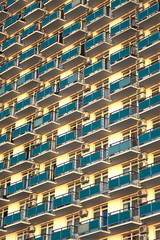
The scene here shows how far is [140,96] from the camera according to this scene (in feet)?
160

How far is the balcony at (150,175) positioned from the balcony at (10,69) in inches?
899

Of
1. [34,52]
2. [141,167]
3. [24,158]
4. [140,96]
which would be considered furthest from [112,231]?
[34,52]

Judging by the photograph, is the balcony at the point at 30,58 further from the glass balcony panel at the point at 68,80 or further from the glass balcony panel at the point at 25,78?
the glass balcony panel at the point at 68,80

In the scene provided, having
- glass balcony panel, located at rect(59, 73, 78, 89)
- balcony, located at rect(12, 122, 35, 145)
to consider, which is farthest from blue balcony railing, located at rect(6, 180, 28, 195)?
glass balcony panel, located at rect(59, 73, 78, 89)

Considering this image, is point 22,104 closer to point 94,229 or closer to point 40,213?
point 40,213

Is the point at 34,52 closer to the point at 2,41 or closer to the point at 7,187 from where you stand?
the point at 2,41

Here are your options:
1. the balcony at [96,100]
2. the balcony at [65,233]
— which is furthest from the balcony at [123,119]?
the balcony at [65,233]

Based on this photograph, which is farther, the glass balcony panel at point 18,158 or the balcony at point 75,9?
the balcony at point 75,9

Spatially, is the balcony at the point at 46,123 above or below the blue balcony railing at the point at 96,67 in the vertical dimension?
below

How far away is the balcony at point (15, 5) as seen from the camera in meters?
67.0

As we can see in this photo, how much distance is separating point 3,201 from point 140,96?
16277 mm

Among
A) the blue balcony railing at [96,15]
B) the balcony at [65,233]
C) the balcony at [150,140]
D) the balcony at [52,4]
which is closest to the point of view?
the balcony at [150,140]

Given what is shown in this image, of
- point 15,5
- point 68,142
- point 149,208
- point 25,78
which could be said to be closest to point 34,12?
point 15,5

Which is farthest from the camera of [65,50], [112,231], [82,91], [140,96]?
[65,50]
